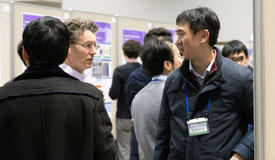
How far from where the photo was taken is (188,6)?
25.3 feet

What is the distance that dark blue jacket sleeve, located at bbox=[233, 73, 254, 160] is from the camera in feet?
4.46

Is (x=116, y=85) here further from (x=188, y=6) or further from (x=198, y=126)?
(x=188, y=6)

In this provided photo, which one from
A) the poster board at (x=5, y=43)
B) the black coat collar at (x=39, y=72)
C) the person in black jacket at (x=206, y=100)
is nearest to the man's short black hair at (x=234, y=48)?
the person in black jacket at (x=206, y=100)

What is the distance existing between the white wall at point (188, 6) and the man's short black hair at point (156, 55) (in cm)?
480

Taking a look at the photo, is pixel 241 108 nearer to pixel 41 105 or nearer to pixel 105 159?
pixel 105 159

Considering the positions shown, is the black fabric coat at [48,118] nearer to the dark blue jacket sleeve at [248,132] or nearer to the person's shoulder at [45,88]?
the person's shoulder at [45,88]

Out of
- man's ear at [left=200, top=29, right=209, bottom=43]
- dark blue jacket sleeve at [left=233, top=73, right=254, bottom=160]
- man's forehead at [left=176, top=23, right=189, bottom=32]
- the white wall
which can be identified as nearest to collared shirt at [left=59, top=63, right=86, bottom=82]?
man's forehead at [left=176, top=23, right=189, bottom=32]

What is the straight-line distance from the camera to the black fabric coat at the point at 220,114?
141cm

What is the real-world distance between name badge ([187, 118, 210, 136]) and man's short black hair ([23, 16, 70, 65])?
67 centimetres

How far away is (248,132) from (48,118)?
0.87 m

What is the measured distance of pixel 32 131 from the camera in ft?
3.81

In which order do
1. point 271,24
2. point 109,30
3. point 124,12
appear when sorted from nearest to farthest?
1. point 271,24
2. point 109,30
3. point 124,12

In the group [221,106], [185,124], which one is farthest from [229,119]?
[185,124]

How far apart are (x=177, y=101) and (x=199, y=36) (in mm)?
336
